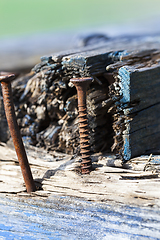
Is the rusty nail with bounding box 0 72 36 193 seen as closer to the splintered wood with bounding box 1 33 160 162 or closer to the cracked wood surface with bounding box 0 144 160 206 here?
the cracked wood surface with bounding box 0 144 160 206

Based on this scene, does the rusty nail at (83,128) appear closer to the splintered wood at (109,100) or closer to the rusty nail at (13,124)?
the splintered wood at (109,100)

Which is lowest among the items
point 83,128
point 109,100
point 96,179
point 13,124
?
point 96,179

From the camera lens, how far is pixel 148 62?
2646 mm

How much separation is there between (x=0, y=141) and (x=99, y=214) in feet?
7.44

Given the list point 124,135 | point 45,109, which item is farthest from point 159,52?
point 45,109

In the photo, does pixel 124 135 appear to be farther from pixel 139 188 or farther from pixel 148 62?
pixel 148 62

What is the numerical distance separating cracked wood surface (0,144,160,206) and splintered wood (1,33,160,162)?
0.57 feet

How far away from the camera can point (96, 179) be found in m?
2.31

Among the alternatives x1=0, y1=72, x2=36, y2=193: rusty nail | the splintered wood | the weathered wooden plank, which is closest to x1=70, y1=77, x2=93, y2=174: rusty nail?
the splintered wood

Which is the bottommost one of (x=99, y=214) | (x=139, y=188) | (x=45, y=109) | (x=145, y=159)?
(x=99, y=214)

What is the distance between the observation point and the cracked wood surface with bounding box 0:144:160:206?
2029 mm

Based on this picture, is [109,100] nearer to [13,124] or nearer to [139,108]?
[139,108]

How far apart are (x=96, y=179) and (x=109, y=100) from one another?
86cm

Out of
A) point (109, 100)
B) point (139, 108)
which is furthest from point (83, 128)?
point (139, 108)
